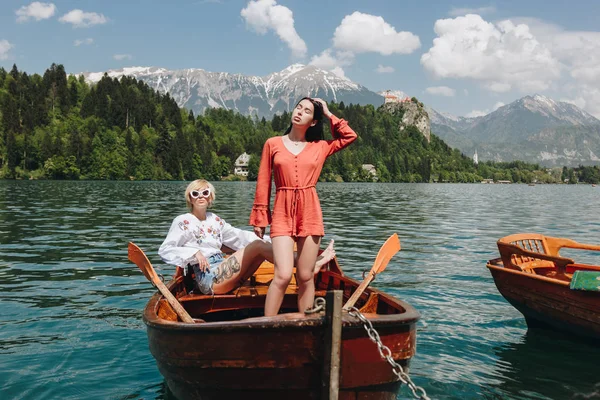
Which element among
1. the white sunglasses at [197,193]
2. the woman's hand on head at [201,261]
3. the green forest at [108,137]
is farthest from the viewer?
the green forest at [108,137]

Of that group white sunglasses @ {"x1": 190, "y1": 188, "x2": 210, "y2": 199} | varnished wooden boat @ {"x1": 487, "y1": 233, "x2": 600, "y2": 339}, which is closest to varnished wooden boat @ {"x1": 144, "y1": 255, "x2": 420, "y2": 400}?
white sunglasses @ {"x1": 190, "y1": 188, "x2": 210, "y2": 199}

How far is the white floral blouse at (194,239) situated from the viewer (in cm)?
693

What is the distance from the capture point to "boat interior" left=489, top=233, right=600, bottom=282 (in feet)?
27.9

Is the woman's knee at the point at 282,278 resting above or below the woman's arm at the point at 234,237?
below

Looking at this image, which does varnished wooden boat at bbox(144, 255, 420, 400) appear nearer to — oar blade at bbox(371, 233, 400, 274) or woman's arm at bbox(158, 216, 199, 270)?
oar blade at bbox(371, 233, 400, 274)

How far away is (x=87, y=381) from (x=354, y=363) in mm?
3817

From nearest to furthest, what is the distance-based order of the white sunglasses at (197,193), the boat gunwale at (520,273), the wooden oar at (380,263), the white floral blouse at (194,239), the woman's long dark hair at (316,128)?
the woman's long dark hair at (316,128), the wooden oar at (380,263), the white floral blouse at (194,239), the white sunglasses at (197,193), the boat gunwale at (520,273)

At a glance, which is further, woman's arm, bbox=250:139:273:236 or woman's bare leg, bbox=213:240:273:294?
woman's bare leg, bbox=213:240:273:294

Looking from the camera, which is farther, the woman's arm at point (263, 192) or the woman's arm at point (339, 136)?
the woman's arm at point (339, 136)

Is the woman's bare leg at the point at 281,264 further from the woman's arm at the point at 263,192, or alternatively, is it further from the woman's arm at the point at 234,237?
the woman's arm at the point at 234,237

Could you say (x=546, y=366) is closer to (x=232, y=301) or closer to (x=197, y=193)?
(x=232, y=301)

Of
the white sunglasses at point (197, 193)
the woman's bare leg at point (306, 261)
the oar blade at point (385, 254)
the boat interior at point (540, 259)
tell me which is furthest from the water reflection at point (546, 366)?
the white sunglasses at point (197, 193)

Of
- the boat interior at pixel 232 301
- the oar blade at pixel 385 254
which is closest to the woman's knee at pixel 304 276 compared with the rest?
the oar blade at pixel 385 254

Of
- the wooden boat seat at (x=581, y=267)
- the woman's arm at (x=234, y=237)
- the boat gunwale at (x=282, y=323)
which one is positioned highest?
the woman's arm at (x=234, y=237)
